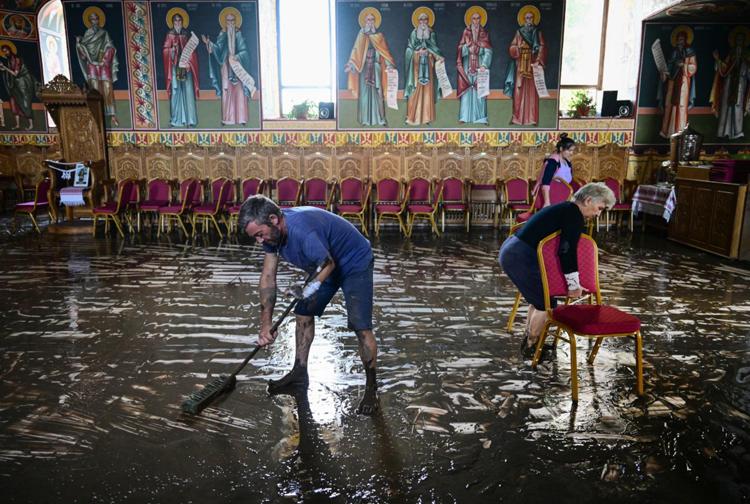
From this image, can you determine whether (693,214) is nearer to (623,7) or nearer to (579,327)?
(623,7)

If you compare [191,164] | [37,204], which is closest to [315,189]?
[191,164]

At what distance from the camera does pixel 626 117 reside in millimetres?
10078

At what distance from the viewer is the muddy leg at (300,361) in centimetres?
340

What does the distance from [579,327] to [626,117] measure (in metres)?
8.29

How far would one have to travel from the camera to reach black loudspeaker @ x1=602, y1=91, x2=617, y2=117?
32.6 ft

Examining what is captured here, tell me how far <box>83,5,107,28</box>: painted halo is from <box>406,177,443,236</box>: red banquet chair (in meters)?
6.39

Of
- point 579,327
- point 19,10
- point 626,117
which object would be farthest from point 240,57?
point 579,327

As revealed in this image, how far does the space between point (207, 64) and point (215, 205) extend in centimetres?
297

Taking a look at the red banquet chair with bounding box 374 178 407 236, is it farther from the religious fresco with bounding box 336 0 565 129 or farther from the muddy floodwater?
the muddy floodwater

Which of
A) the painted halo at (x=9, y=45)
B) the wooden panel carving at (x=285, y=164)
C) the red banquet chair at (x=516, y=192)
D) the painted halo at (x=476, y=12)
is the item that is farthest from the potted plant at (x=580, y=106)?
the painted halo at (x=9, y=45)

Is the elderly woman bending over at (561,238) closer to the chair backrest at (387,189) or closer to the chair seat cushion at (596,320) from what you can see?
the chair seat cushion at (596,320)

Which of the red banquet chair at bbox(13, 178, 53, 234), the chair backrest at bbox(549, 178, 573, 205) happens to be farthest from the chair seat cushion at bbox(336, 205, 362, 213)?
the red banquet chair at bbox(13, 178, 53, 234)

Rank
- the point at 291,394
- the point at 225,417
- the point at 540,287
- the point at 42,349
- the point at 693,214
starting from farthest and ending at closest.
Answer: the point at 693,214 → the point at 42,349 → the point at 540,287 → the point at 291,394 → the point at 225,417

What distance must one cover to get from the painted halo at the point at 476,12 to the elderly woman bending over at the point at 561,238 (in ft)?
24.1
